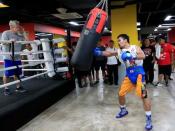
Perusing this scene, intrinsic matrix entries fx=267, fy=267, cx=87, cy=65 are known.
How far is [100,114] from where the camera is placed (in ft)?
15.2

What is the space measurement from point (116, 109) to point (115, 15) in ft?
12.1

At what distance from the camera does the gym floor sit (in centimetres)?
394

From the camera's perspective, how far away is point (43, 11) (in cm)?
909

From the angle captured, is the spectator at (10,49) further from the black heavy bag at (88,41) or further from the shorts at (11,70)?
the black heavy bag at (88,41)

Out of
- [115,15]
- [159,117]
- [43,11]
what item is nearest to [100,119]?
[159,117]

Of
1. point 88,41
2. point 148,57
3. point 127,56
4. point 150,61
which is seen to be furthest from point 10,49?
point 150,61

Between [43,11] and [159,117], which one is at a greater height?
[43,11]

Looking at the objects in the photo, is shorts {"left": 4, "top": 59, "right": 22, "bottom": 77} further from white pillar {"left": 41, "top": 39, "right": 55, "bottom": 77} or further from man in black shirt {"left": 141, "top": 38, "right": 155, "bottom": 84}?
man in black shirt {"left": 141, "top": 38, "right": 155, "bottom": 84}

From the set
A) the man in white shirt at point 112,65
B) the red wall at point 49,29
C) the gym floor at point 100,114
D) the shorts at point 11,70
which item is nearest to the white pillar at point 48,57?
the gym floor at point 100,114

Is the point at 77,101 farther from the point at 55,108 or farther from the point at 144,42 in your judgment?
the point at 144,42

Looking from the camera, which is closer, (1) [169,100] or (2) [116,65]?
(1) [169,100]

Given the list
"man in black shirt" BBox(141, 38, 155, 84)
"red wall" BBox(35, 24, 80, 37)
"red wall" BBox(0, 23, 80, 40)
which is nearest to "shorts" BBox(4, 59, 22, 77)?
"man in black shirt" BBox(141, 38, 155, 84)

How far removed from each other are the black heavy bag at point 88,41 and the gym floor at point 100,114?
999 millimetres

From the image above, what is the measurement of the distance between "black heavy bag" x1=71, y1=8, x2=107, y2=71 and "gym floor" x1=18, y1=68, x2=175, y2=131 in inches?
39.3
